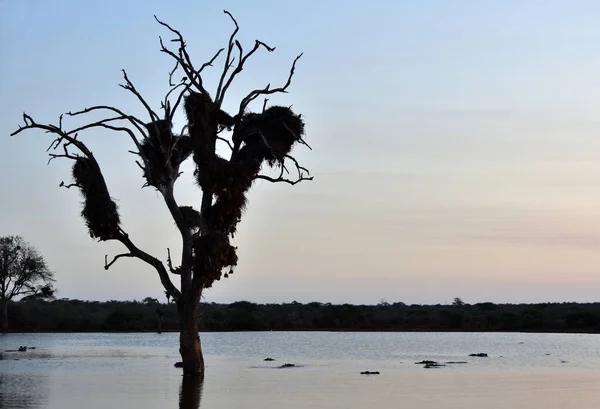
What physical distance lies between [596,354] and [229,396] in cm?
2363

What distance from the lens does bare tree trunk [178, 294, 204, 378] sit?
81.3 feet

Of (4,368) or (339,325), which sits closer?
(4,368)

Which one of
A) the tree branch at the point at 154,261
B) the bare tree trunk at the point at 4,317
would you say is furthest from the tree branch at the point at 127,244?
the bare tree trunk at the point at 4,317

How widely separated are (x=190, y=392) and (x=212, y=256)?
375 centimetres

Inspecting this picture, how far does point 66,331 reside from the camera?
68250mm

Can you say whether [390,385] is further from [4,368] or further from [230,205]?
[4,368]

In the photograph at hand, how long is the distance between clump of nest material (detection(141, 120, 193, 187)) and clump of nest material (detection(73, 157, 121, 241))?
4.23 ft

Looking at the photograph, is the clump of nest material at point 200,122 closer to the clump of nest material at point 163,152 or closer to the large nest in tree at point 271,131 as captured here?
the clump of nest material at point 163,152

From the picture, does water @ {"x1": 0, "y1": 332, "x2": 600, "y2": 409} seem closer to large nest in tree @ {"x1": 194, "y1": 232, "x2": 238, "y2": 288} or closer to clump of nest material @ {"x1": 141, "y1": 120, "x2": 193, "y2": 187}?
large nest in tree @ {"x1": 194, "y1": 232, "x2": 238, "y2": 288}

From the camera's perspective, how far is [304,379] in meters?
25.7

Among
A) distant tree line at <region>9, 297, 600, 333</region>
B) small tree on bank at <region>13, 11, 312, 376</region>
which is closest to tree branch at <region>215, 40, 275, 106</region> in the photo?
small tree on bank at <region>13, 11, 312, 376</region>

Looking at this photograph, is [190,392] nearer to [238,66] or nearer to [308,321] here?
[238,66]

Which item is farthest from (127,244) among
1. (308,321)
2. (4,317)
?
(308,321)

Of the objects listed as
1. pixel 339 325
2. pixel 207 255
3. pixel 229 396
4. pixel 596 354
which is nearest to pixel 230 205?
pixel 207 255
